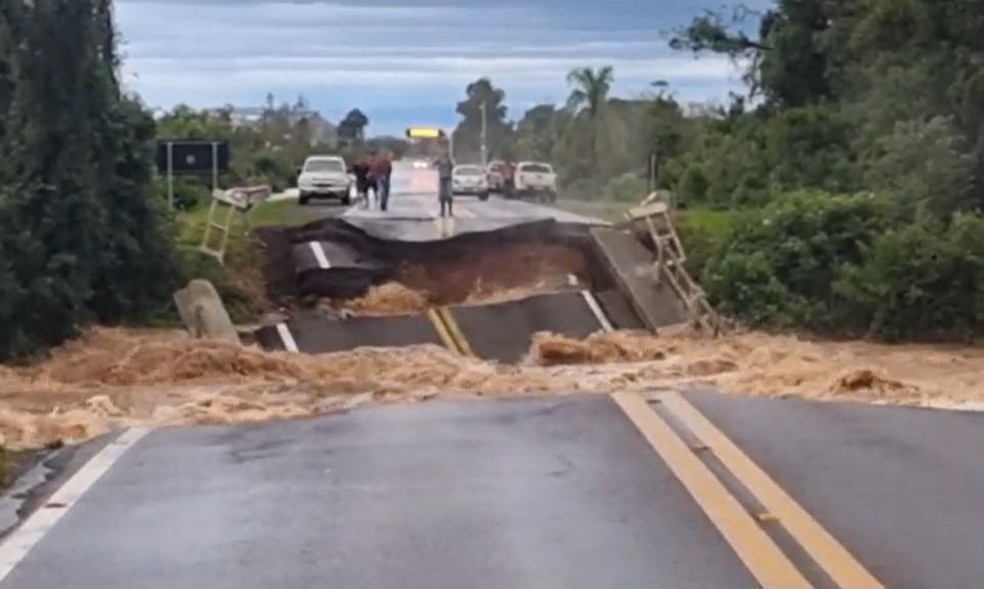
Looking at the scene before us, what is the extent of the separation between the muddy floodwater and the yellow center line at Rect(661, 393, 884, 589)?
179 inches

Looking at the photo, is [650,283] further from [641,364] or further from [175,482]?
[175,482]

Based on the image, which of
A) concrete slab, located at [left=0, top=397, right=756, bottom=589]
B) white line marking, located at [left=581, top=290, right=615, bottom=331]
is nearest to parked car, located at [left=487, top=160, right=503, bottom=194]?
white line marking, located at [left=581, top=290, right=615, bottom=331]

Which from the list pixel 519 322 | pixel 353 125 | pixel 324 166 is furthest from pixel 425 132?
pixel 353 125

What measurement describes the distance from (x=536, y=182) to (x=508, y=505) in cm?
6821

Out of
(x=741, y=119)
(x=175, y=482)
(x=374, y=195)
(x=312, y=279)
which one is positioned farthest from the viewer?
(x=374, y=195)

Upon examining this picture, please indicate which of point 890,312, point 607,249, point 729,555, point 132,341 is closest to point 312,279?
point 607,249

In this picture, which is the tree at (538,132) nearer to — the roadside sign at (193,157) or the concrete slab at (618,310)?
the roadside sign at (193,157)

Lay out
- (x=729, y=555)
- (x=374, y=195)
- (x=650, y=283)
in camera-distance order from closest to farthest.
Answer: (x=729, y=555) < (x=650, y=283) < (x=374, y=195)

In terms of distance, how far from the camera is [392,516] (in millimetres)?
10922

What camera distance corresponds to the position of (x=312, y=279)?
1421 inches

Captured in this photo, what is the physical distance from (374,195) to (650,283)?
30771mm

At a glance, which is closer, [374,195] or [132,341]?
[132,341]

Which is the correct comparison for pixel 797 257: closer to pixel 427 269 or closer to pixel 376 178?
pixel 427 269

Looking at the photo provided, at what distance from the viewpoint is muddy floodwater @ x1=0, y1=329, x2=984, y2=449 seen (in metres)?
18.4
